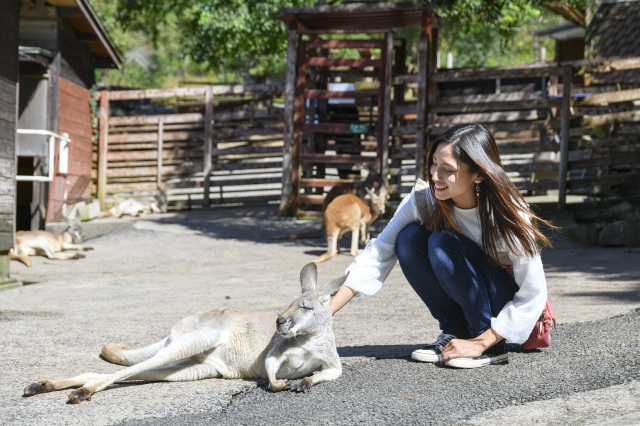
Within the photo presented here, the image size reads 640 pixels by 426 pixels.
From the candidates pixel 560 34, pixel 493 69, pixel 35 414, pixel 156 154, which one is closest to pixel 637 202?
pixel 493 69

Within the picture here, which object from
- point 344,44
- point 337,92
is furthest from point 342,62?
point 337,92

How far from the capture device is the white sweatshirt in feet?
15.6

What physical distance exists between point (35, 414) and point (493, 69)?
480 inches

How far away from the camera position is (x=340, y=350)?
18.4 feet

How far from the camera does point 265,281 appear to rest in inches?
389

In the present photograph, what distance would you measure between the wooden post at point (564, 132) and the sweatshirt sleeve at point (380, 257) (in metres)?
10.6

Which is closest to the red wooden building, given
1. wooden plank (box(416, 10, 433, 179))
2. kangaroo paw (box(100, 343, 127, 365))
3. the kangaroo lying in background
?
the kangaroo lying in background

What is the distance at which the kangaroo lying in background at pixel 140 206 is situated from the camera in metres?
18.4

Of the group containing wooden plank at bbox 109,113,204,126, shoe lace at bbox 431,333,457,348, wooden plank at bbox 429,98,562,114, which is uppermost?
wooden plank at bbox 429,98,562,114

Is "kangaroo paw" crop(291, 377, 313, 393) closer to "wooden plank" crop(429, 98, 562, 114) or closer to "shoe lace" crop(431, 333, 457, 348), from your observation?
"shoe lace" crop(431, 333, 457, 348)

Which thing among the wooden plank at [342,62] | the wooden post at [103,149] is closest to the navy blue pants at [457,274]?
the wooden plank at [342,62]

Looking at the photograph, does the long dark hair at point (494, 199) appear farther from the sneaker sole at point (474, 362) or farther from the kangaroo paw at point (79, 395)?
the kangaroo paw at point (79, 395)

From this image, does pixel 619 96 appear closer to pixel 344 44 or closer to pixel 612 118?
pixel 612 118

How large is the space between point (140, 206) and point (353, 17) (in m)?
6.13
